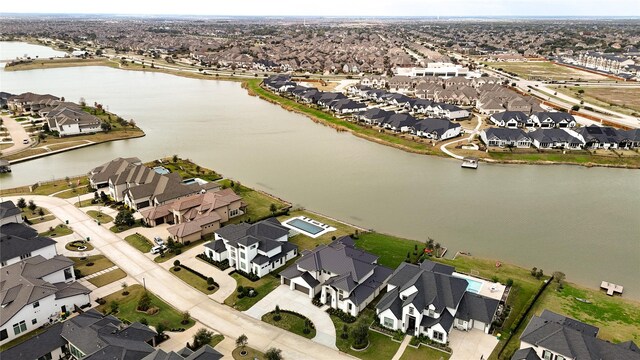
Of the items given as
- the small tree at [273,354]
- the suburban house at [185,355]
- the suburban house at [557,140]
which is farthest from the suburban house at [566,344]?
the suburban house at [557,140]

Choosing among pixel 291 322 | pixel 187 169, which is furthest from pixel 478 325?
pixel 187 169

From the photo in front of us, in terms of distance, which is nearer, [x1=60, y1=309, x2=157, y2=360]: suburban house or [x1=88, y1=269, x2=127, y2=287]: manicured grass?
[x1=60, y1=309, x2=157, y2=360]: suburban house

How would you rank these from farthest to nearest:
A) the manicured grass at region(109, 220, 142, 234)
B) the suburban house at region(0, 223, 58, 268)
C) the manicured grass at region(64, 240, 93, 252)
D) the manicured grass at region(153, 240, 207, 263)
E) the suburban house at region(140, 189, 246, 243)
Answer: the manicured grass at region(109, 220, 142, 234) < the suburban house at region(140, 189, 246, 243) < the manicured grass at region(64, 240, 93, 252) < the manicured grass at region(153, 240, 207, 263) < the suburban house at region(0, 223, 58, 268)

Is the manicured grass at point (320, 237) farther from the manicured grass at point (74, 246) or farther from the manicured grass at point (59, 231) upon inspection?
the manicured grass at point (59, 231)

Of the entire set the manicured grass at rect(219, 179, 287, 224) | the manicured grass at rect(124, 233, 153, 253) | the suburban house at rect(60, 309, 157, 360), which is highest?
the suburban house at rect(60, 309, 157, 360)

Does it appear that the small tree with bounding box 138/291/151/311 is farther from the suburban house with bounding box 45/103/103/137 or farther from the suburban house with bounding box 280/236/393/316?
the suburban house with bounding box 45/103/103/137

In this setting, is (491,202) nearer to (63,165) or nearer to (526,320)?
(526,320)

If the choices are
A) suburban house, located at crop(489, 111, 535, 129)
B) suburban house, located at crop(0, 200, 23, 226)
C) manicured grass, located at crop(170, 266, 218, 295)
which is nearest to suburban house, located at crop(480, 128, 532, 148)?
suburban house, located at crop(489, 111, 535, 129)

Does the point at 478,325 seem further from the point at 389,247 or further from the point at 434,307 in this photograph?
the point at 389,247
